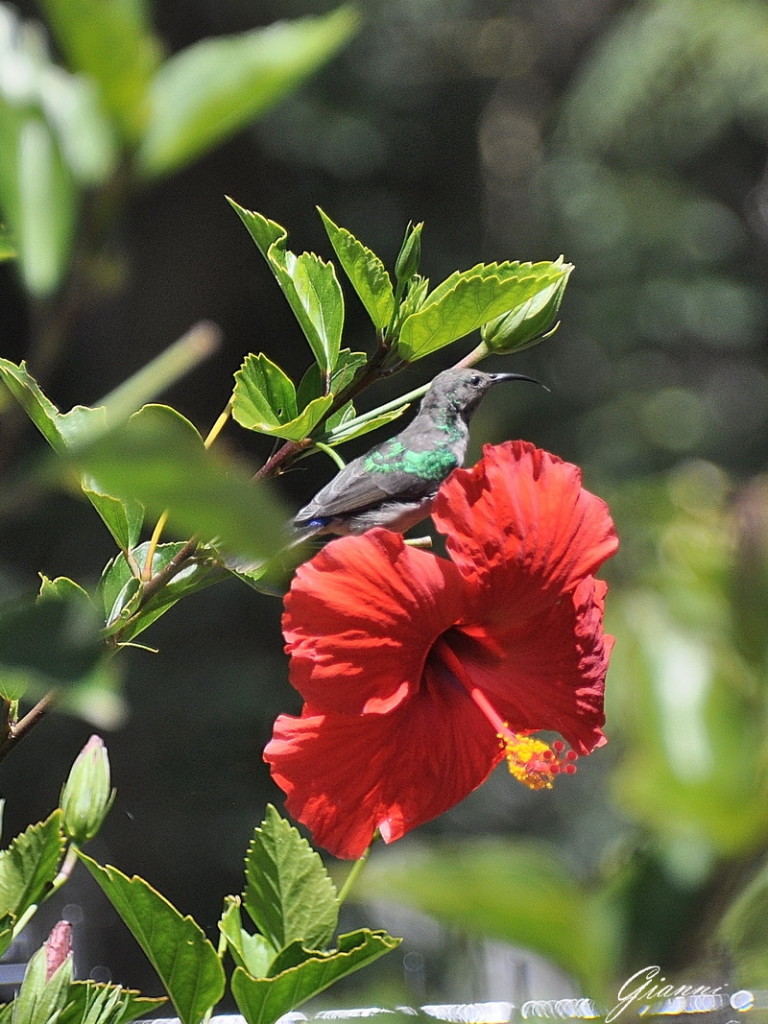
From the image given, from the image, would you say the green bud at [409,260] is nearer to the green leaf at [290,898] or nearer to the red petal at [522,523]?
the red petal at [522,523]

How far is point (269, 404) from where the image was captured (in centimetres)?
42

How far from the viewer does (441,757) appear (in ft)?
1.58

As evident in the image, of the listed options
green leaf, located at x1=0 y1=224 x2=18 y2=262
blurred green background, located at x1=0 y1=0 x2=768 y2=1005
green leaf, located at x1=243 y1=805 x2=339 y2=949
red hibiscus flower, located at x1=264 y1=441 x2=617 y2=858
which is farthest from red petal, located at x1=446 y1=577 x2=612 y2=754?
blurred green background, located at x1=0 y1=0 x2=768 y2=1005

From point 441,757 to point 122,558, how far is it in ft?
0.49

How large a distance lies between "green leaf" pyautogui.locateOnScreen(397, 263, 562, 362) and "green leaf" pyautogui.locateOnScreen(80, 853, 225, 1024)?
7.7 inches

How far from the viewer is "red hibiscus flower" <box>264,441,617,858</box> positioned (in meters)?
0.44

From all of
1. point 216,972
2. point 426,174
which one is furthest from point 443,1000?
point 426,174

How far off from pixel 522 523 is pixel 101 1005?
220mm

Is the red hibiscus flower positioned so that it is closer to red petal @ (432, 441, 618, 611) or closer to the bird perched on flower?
red petal @ (432, 441, 618, 611)

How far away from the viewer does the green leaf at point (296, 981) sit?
0.37 metres

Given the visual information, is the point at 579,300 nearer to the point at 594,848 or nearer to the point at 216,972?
the point at 594,848

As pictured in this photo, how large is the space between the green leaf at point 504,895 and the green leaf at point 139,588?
8.3 inches

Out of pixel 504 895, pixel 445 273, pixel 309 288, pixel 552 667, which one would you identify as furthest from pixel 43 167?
pixel 445 273

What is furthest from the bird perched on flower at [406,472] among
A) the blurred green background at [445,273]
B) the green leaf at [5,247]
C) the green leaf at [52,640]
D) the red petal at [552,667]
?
the blurred green background at [445,273]
